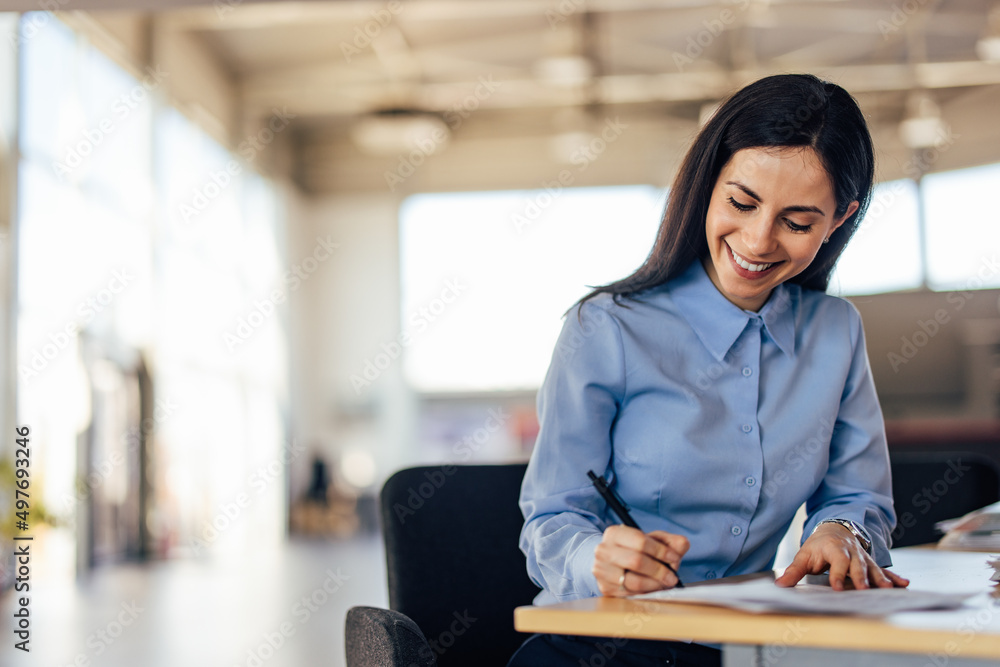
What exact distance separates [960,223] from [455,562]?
456 inches

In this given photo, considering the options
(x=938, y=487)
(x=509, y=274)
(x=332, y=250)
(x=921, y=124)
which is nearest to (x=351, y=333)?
(x=332, y=250)

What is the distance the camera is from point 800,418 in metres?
1.24

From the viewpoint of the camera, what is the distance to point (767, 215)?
1.13 meters

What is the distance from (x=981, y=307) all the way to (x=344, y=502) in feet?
29.3

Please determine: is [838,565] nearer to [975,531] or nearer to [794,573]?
[794,573]

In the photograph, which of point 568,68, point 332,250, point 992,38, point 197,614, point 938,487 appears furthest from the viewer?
point 332,250

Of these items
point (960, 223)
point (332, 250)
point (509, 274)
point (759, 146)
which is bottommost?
point (759, 146)

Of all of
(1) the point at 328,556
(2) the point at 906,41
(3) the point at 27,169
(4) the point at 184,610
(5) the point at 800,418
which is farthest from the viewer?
(2) the point at 906,41

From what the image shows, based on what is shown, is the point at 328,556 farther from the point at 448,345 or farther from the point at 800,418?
the point at 800,418

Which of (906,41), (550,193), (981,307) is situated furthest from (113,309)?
(906,41)

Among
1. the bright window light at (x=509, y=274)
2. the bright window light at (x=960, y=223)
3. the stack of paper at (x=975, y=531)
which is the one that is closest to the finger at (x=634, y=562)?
the stack of paper at (x=975, y=531)

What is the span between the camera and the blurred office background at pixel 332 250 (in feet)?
23.0

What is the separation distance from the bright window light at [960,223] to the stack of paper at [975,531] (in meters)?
10.2

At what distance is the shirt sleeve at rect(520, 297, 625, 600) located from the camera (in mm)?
1091
